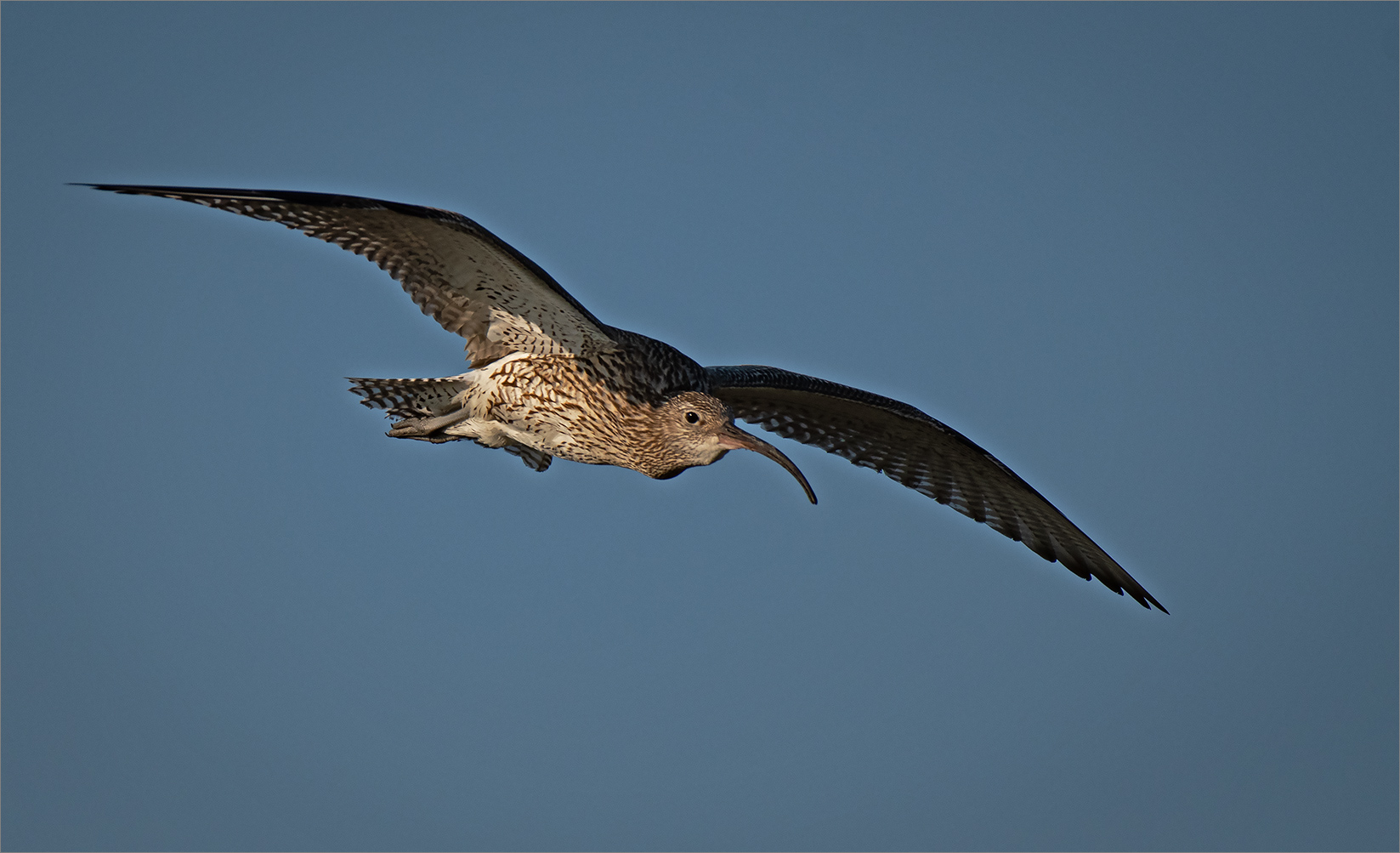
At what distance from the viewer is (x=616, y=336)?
33.3ft

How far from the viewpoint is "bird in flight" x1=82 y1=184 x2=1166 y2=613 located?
930cm

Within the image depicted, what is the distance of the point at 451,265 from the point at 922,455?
17.8ft

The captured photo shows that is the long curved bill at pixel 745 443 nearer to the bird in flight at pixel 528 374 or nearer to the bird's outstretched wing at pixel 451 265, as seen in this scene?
the bird in flight at pixel 528 374

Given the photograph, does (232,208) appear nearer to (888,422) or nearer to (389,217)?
(389,217)

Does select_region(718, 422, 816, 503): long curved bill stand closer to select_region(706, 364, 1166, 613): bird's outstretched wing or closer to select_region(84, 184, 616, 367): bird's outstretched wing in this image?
select_region(84, 184, 616, 367): bird's outstretched wing

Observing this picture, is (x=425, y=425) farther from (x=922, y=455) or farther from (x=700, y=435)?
(x=922, y=455)

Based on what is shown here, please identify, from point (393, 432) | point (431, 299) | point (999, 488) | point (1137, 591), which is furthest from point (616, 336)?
point (1137, 591)

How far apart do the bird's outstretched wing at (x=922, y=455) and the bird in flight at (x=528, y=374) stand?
5 centimetres

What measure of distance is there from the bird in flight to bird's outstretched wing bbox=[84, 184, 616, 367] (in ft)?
0.04

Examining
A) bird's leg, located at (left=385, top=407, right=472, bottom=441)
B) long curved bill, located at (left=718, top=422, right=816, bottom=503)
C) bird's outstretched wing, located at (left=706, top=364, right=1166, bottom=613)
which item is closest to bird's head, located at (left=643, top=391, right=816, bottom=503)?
long curved bill, located at (left=718, top=422, right=816, bottom=503)

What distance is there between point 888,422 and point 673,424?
11.0 ft

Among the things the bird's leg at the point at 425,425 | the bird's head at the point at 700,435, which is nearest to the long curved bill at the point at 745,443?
the bird's head at the point at 700,435

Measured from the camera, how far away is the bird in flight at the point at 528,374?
366 inches

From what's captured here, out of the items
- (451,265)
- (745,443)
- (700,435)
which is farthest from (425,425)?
(745,443)
